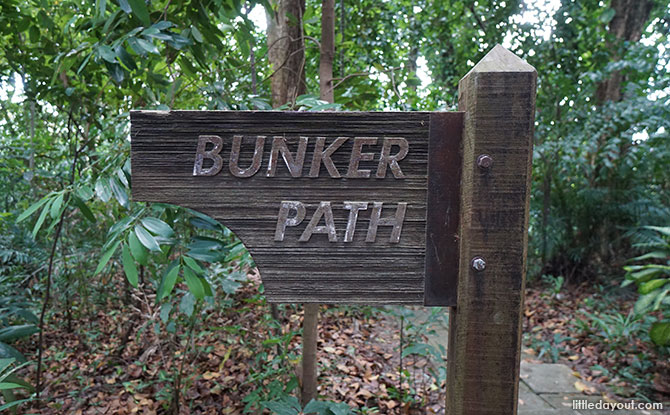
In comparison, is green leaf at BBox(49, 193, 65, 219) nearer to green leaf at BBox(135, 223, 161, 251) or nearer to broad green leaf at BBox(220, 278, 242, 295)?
green leaf at BBox(135, 223, 161, 251)

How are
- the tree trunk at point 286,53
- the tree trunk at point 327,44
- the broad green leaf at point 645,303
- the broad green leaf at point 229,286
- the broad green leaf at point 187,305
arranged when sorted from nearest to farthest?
the broad green leaf at point 187,305 → the broad green leaf at point 229,286 → the tree trunk at point 327,44 → the tree trunk at point 286,53 → the broad green leaf at point 645,303

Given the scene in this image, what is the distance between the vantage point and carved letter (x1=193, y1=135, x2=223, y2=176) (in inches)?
36.0

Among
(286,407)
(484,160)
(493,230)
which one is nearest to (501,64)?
(484,160)

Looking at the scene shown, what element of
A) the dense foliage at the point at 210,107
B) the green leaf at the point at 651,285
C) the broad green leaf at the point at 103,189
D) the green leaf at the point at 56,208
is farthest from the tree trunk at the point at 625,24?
the green leaf at the point at 56,208

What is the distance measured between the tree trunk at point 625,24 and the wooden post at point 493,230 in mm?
5254

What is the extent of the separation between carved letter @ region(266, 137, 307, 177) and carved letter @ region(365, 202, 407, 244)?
Answer: 0.59 feet

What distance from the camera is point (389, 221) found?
3.07 ft

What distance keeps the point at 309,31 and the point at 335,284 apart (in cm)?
414

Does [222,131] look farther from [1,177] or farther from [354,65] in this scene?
[354,65]

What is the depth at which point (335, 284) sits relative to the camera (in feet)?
3.12

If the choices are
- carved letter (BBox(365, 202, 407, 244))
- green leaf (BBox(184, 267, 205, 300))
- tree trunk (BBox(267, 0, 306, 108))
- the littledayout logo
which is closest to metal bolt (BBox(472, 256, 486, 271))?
carved letter (BBox(365, 202, 407, 244))

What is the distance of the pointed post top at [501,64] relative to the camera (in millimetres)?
889

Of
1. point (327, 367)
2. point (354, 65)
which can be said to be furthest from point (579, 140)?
point (327, 367)

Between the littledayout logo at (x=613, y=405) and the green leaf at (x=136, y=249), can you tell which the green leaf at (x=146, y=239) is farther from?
the littledayout logo at (x=613, y=405)
